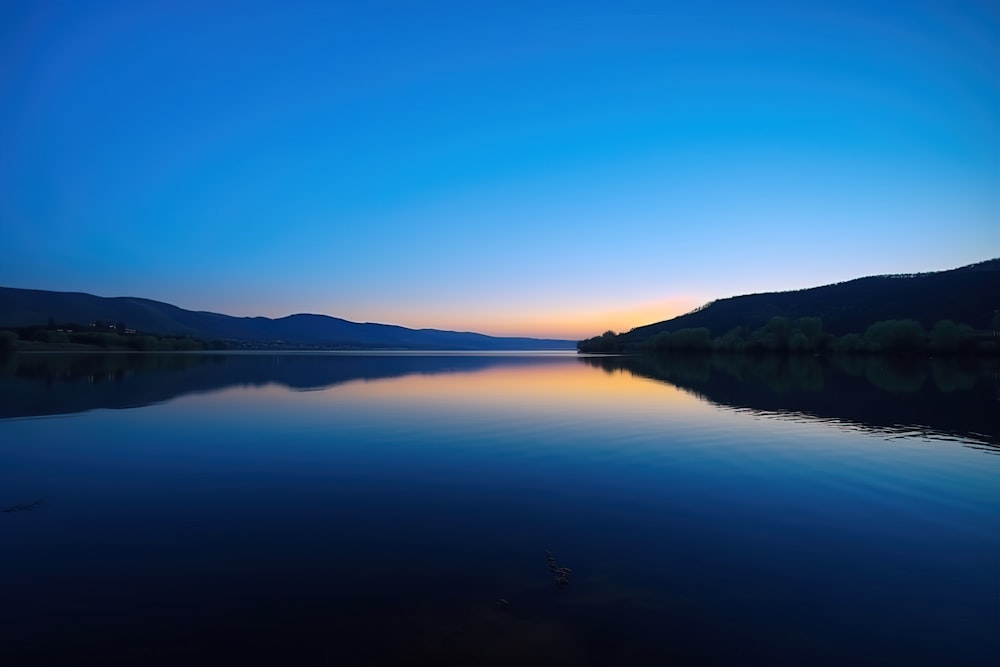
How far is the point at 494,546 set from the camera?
1034 cm

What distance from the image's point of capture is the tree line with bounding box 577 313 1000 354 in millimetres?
109688

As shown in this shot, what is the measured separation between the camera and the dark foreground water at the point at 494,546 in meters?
7.04

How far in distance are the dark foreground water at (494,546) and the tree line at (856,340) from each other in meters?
113

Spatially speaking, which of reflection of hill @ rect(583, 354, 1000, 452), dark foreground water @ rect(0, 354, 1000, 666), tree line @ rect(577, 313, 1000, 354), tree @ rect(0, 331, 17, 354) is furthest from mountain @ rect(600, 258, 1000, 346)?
tree @ rect(0, 331, 17, 354)

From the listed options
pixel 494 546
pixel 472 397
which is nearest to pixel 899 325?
pixel 472 397

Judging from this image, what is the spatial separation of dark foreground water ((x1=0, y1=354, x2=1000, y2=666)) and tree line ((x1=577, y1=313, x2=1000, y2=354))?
4455 inches

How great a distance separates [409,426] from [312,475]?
9282 millimetres

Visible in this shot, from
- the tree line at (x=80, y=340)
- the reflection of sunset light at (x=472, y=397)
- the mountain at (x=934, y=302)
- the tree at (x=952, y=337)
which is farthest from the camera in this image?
the mountain at (x=934, y=302)

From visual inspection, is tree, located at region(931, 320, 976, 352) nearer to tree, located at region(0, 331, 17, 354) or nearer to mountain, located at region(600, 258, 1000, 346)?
mountain, located at region(600, 258, 1000, 346)

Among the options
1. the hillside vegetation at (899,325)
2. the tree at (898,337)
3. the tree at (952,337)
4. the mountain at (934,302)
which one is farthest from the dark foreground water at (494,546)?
the mountain at (934,302)

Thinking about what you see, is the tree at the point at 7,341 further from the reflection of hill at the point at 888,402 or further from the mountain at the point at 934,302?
the mountain at the point at 934,302

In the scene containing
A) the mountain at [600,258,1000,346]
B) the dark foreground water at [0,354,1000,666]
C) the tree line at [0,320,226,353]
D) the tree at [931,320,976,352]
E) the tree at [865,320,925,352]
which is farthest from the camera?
the mountain at [600,258,1000,346]

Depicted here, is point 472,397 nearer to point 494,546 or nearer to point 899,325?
point 494,546

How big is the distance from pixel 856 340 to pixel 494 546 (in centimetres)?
14553
